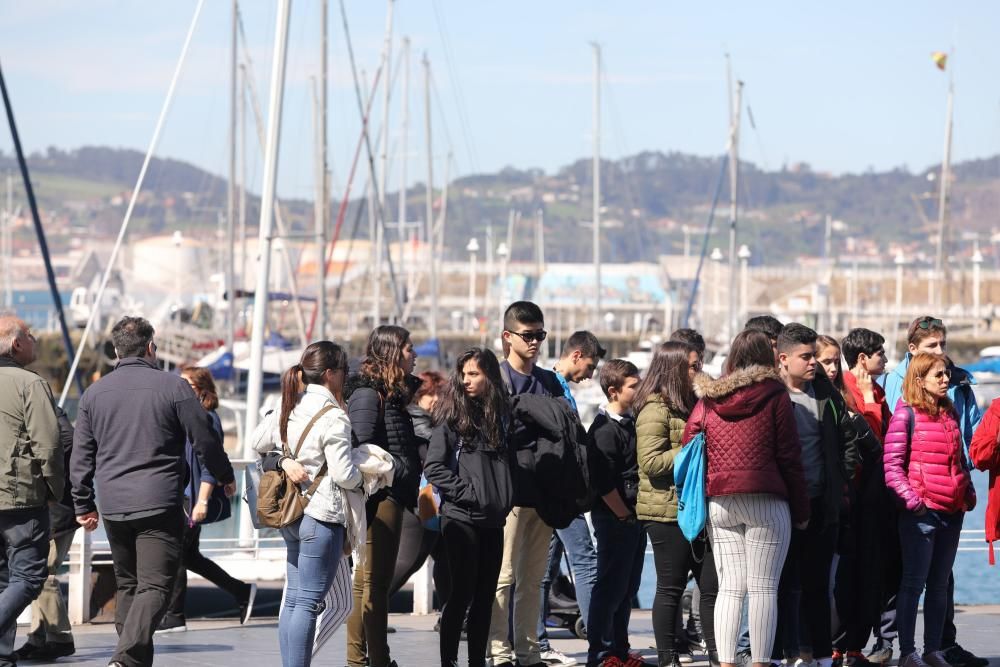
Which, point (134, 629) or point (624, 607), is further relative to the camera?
point (624, 607)

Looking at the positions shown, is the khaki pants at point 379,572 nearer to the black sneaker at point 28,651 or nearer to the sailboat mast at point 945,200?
the black sneaker at point 28,651

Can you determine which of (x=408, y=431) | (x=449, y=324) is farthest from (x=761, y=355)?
(x=449, y=324)

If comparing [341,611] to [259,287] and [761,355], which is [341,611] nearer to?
[761,355]

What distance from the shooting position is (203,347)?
183ft

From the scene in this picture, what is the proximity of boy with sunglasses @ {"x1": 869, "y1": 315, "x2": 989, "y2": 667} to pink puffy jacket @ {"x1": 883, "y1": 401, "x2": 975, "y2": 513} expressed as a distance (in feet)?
0.67

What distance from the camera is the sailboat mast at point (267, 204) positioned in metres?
14.0

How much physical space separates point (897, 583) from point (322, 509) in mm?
3145

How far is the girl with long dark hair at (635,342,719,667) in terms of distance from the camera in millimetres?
7359

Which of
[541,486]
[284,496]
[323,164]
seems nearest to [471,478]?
[541,486]

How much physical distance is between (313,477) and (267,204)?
7.90 m

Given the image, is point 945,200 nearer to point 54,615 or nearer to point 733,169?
point 733,169

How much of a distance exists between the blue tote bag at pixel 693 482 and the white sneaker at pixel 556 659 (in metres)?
1.55

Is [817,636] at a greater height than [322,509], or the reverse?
[322,509]

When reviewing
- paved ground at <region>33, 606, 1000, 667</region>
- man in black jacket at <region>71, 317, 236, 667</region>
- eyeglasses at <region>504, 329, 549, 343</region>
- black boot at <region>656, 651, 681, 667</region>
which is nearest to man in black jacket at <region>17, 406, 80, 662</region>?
paved ground at <region>33, 606, 1000, 667</region>
